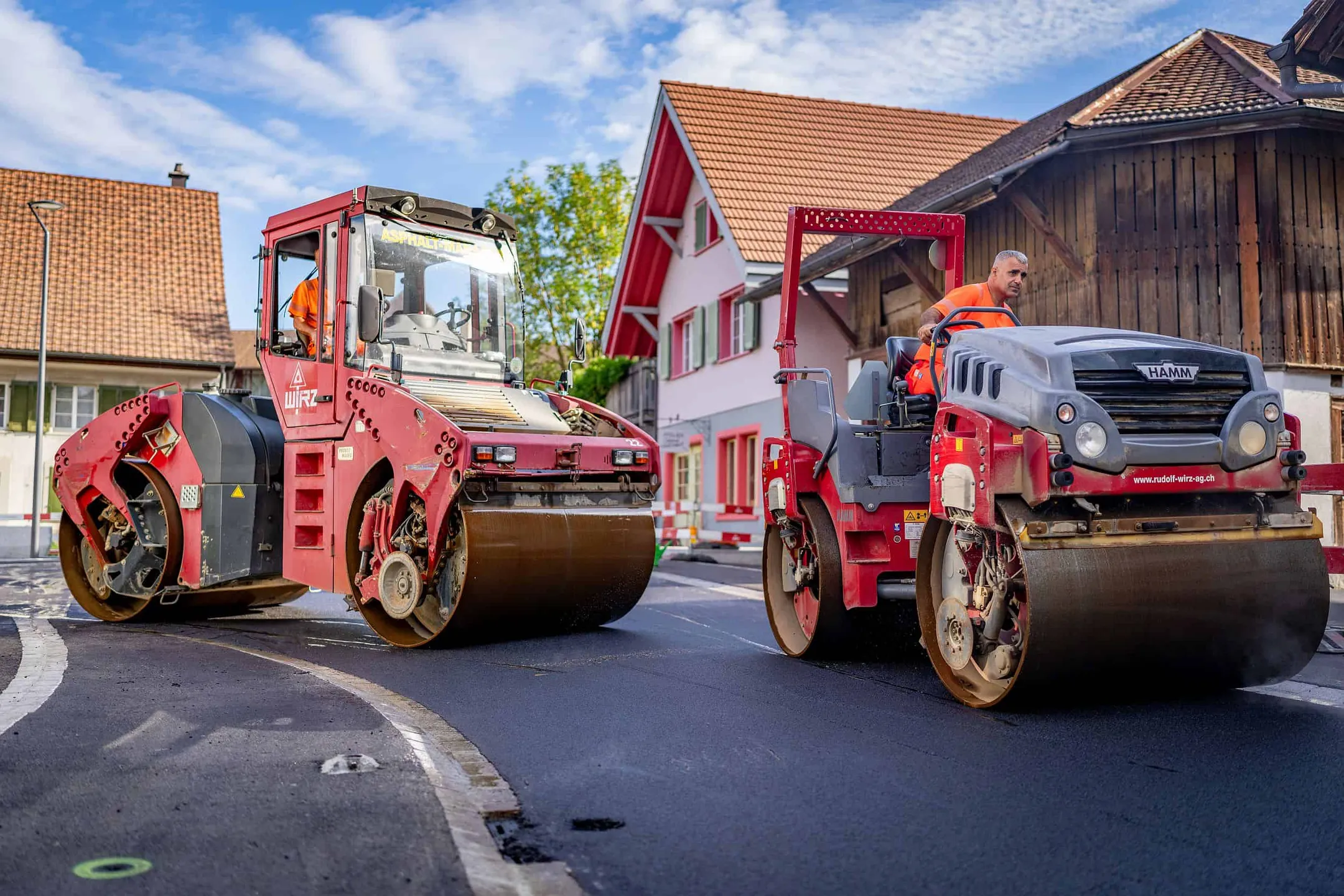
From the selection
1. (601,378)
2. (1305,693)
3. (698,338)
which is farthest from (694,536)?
(1305,693)

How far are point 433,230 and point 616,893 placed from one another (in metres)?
6.75

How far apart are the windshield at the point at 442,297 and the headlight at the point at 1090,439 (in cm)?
489

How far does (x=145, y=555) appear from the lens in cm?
1026

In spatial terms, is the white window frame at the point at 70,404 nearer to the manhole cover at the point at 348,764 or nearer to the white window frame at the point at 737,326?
the white window frame at the point at 737,326

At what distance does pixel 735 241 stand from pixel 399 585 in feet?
49.2

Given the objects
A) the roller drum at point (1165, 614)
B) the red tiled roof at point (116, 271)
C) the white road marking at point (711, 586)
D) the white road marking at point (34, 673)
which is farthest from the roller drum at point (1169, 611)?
the red tiled roof at point (116, 271)

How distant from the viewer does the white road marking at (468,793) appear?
11.1ft

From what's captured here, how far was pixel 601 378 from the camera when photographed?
35.3 metres

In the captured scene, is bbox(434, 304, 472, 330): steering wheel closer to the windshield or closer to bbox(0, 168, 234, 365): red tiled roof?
the windshield

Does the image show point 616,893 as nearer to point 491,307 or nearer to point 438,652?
point 438,652

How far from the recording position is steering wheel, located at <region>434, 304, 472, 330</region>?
9.45m

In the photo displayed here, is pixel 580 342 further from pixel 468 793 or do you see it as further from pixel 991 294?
pixel 468 793

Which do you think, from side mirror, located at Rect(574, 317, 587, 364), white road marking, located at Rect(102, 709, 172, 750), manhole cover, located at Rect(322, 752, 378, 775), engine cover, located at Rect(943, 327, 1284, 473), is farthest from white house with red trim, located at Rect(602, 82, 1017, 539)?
manhole cover, located at Rect(322, 752, 378, 775)

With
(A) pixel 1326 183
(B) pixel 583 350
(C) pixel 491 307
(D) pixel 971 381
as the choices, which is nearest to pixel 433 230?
(C) pixel 491 307
